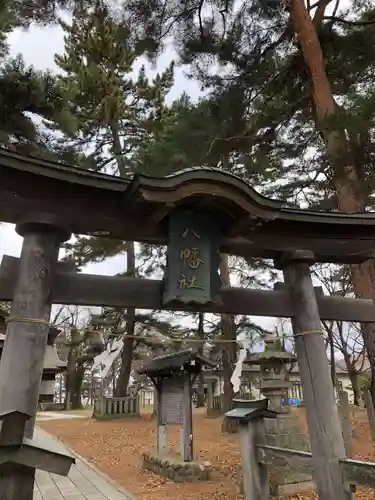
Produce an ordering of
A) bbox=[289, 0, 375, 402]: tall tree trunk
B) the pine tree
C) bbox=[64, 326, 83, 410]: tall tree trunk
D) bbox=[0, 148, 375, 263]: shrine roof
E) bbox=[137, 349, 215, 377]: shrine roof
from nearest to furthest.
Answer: bbox=[0, 148, 375, 263]: shrine roof, bbox=[289, 0, 375, 402]: tall tree trunk, bbox=[137, 349, 215, 377]: shrine roof, the pine tree, bbox=[64, 326, 83, 410]: tall tree trunk

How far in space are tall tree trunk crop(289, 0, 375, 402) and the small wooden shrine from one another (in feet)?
12.8

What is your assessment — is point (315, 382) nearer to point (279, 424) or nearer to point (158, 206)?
point (158, 206)

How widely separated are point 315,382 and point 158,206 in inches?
98.2

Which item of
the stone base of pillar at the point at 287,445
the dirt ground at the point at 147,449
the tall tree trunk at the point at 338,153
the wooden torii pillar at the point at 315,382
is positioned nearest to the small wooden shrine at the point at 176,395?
the dirt ground at the point at 147,449

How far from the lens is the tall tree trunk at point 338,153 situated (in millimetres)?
8016

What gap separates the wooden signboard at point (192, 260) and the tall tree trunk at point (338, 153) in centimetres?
460

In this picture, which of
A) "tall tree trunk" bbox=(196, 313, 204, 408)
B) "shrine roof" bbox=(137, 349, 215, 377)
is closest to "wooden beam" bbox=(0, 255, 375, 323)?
"shrine roof" bbox=(137, 349, 215, 377)

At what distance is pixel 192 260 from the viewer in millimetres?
4352

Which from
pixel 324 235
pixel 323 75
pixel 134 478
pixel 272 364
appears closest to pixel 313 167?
pixel 323 75

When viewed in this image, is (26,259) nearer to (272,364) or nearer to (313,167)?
(272,364)

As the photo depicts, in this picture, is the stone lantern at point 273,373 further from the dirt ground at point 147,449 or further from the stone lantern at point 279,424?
the dirt ground at point 147,449

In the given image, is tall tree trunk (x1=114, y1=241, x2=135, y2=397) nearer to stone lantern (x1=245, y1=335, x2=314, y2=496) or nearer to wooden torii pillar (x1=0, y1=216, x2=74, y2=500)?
stone lantern (x1=245, y1=335, x2=314, y2=496)

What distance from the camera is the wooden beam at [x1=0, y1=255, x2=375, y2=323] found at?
3.96 m

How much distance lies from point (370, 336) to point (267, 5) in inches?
316
